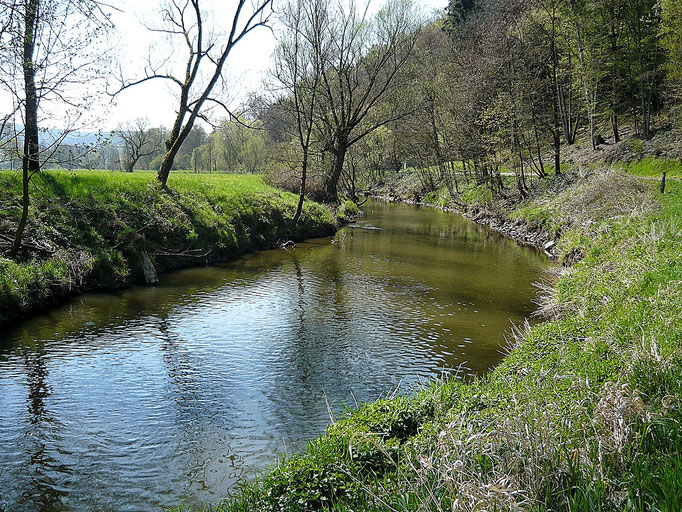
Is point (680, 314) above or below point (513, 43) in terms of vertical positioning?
below

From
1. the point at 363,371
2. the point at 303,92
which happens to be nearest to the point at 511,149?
the point at 303,92

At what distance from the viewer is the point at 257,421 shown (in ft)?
23.3

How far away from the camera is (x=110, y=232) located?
50.2ft

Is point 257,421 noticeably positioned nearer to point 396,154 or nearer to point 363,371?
point 363,371

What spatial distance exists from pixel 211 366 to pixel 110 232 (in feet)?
27.5

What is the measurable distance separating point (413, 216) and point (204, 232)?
2061 cm

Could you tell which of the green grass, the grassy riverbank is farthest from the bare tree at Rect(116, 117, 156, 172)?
the green grass

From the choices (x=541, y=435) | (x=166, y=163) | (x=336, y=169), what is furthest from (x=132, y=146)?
(x=541, y=435)

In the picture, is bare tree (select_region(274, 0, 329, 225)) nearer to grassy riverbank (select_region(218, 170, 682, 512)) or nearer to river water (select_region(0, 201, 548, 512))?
river water (select_region(0, 201, 548, 512))

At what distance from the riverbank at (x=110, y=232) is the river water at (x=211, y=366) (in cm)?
72

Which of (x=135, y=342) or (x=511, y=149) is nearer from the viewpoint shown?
(x=135, y=342)

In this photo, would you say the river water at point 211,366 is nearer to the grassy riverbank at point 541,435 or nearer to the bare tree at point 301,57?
the grassy riverbank at point 541,435

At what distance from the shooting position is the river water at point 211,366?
5.87 m

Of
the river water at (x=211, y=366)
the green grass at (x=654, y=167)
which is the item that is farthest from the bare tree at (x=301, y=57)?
the green grass at (x=654, y=167)
